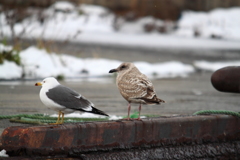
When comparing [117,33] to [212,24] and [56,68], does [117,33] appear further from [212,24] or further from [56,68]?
[56,68]

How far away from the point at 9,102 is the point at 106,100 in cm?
196

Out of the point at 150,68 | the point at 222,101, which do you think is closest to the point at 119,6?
the point at 150,68

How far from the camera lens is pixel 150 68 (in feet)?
54.9

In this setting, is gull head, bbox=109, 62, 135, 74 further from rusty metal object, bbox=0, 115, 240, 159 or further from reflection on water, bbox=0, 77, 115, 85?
reflection on water, bbox=0, 77, 115, 85

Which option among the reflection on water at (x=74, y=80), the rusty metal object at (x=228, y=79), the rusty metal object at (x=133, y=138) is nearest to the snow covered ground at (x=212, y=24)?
the reflection on water at (x=74, y=80)

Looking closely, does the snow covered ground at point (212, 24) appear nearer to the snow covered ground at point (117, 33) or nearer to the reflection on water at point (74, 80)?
the snow covered ground at point (117, 33)

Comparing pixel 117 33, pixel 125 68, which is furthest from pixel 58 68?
pixel 117 33

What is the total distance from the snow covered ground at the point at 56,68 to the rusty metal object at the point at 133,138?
744 centimetres

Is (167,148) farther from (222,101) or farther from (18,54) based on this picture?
(18,54)

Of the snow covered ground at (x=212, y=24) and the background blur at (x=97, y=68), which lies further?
the snow covered ground at (x=212, y=24)

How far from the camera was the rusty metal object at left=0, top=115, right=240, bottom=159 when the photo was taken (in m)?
4.47

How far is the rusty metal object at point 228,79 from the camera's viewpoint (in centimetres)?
639

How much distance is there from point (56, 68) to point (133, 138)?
911 cm

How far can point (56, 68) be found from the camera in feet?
45.7
